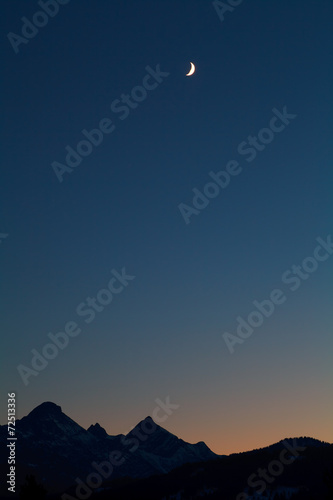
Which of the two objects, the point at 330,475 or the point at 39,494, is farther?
the point at 39,494

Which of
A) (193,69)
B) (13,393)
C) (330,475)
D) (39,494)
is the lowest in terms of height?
(330,475)

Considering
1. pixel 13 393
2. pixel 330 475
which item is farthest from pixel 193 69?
pixel 330 475

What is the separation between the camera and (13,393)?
291 ft

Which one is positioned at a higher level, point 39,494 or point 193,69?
point 193,69

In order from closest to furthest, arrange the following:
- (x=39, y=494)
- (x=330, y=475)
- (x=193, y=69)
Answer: (x=330, y=475)
(x=39, y=494)
(x=193, y=69)

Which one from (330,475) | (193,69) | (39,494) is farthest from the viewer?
(193,69)

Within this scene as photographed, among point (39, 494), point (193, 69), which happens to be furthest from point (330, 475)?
point (193, 69)

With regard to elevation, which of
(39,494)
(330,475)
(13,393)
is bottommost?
(330,475)

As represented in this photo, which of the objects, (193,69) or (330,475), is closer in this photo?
(330,475)

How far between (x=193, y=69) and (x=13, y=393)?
188 ft

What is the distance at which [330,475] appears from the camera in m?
64.2

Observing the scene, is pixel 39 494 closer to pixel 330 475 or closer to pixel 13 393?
pixel 13 393

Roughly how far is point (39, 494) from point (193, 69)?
68.2m

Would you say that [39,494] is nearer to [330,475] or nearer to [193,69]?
[330,475]
